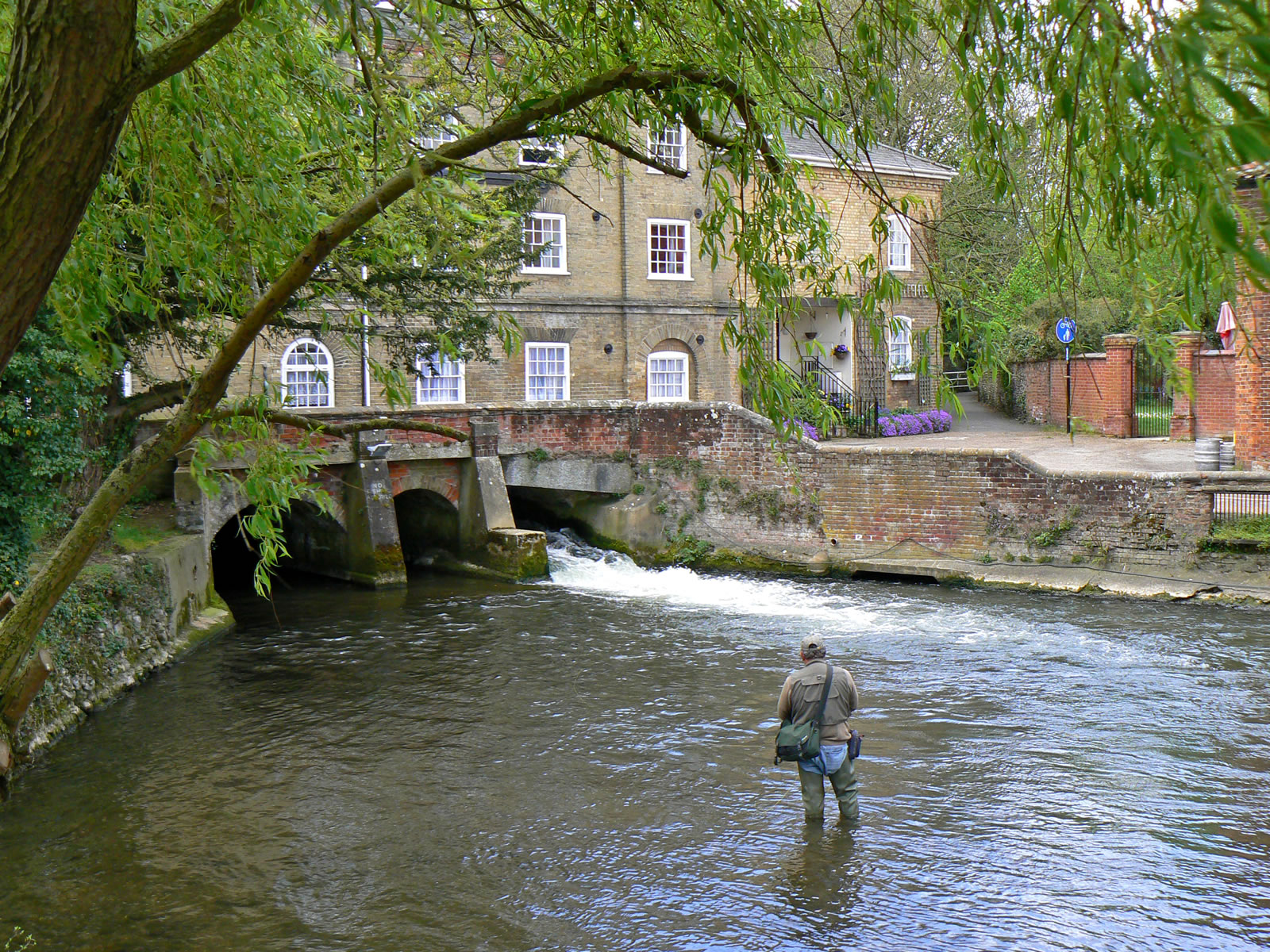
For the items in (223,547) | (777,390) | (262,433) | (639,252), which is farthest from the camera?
(639,252)

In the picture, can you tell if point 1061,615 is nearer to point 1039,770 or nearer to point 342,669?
point 1039,770

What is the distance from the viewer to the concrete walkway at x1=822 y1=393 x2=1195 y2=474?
18.9 m

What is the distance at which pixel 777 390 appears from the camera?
17.1 feet

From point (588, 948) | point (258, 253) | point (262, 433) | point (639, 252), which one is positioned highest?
point (639, 252)

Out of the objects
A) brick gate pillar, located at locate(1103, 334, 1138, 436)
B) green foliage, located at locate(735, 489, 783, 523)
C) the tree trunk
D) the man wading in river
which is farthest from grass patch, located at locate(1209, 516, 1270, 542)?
the tree trunk

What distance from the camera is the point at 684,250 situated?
95.9 feet

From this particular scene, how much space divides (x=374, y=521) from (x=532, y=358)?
9.46 meters

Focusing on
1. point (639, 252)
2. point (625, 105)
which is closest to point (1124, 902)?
point (625, 105)

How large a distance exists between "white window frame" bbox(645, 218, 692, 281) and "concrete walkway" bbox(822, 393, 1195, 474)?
674cm

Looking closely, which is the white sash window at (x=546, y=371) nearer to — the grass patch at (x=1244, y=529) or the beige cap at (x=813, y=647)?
the grass patch at (x=1244, y=529)

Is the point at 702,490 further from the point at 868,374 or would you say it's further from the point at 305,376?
the point at 868,374

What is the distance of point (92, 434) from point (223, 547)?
983 centimetres

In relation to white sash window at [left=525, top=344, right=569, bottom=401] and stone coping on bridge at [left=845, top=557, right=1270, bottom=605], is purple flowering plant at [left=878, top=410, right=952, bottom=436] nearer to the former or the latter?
white sash window at [left=525, top=344, right=569, bottom=401]

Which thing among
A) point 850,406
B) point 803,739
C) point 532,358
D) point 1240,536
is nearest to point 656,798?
point 803,739
